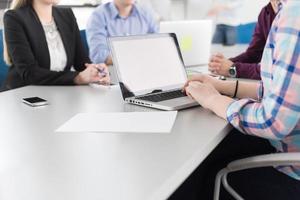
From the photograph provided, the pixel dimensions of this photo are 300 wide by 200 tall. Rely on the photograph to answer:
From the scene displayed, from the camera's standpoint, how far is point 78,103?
4.05ft

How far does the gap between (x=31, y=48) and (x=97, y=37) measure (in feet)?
1.98

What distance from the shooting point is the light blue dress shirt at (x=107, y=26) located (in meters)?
2.30

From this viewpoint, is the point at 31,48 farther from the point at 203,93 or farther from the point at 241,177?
the point at 241,177

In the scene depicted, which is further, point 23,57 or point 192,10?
point 192,10

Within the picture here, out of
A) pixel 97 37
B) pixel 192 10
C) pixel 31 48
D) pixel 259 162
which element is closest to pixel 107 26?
pixel 97 37

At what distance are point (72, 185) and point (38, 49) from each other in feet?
4.42

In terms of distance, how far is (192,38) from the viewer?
195cm

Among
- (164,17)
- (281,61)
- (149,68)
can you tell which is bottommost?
(164,17)

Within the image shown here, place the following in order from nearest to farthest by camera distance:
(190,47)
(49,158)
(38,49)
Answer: (49,158) < (38,49) < (190,47)

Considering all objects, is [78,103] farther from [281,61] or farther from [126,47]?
[281,61]

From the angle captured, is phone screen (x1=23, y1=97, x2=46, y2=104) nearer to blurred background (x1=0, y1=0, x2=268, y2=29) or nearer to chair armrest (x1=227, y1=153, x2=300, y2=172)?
chair armrest (x1=227, y1=153, x2=300, y2=172)

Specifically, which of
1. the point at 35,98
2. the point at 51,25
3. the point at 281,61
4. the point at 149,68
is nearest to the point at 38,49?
the point at 51,25

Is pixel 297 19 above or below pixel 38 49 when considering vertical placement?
above

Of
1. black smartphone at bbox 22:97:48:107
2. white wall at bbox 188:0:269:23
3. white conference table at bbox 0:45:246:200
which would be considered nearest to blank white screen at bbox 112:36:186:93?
white conference table at bbox 0:45:246:200
